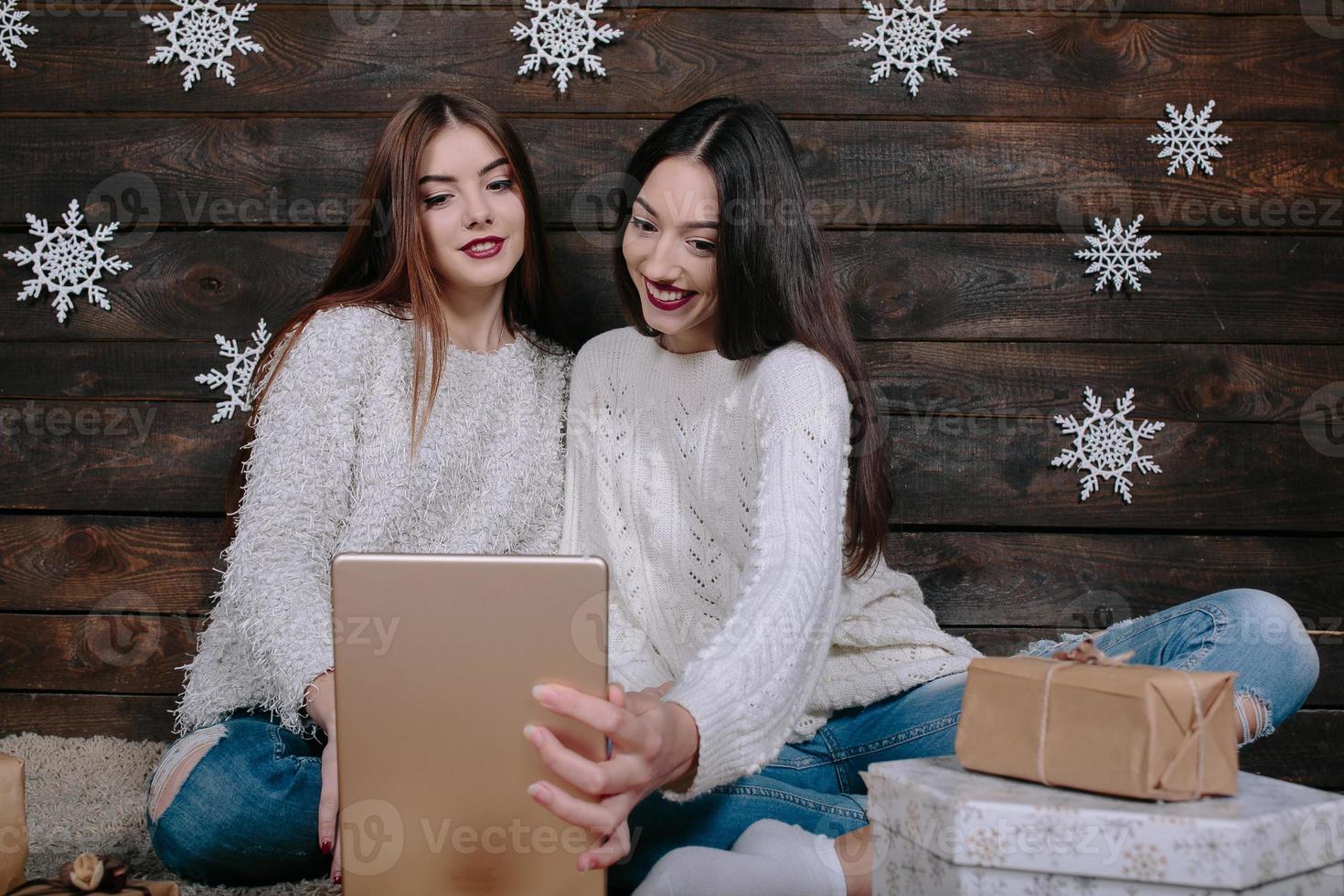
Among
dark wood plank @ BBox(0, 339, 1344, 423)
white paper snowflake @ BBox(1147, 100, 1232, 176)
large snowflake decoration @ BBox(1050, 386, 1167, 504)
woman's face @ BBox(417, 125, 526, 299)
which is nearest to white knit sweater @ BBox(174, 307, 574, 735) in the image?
woman's face @ BBox(417, 125, 526, 299)

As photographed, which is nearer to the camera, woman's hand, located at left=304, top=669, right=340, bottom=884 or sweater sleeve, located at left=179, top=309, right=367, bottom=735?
woman's hand, located at left=304, top=669, right=340, bottom=884

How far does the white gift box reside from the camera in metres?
0.78

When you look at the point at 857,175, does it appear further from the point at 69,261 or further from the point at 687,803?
the point at 69,261

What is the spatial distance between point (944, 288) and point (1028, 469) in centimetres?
31

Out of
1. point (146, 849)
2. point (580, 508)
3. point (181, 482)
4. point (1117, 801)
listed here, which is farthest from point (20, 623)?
point (1117, 801)

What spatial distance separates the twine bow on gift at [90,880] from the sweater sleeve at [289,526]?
353 mm

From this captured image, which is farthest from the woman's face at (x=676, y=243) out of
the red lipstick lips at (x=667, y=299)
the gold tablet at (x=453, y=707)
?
the gold tablet at (x=453, y=707)

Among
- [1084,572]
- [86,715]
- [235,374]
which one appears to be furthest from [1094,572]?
[86,715]

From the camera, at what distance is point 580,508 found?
4.89 feet

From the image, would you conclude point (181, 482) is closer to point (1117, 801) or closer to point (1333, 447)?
point (1117, 801)

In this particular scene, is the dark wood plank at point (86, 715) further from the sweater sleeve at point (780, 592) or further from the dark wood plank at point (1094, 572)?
the sweater sleeve at point (780, 592)

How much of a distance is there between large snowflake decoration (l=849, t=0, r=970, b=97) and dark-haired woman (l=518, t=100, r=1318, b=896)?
428 millimetres

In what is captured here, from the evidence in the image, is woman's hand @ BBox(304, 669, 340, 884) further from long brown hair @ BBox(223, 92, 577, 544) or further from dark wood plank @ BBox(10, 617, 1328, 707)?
dark wood plank @ BBox(10, 617, 1328, 707)

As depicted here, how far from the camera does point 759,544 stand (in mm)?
1112
